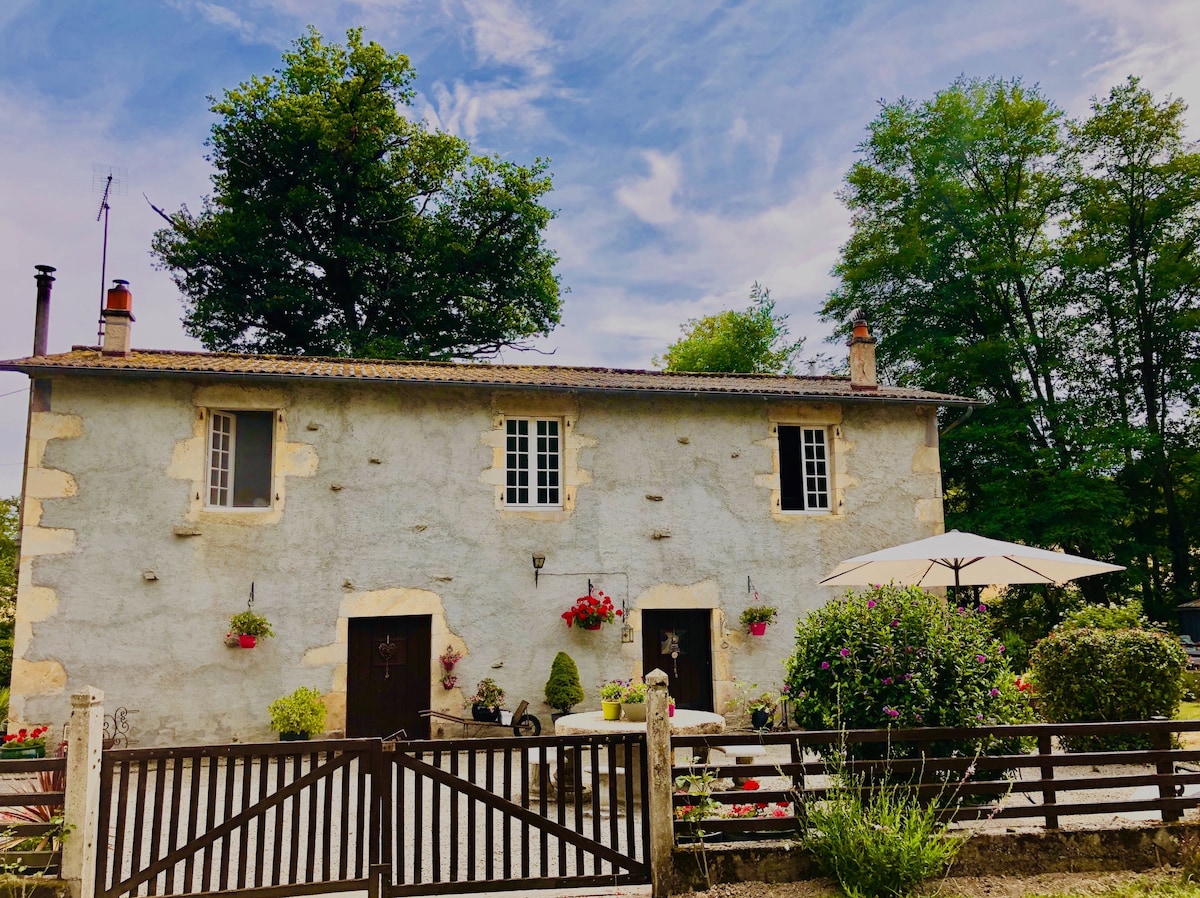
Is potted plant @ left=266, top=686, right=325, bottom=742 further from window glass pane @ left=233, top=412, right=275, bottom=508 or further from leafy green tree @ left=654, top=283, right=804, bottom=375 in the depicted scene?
leafy green tree @ left=654, top=283, right=804, bottom=375

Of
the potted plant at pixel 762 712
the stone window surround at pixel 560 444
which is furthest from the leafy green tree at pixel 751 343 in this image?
the potted plant at pixel 762 712

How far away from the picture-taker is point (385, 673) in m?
10.9

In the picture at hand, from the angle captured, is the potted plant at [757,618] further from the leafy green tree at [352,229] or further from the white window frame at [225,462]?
the leafy green tree at [352,229]

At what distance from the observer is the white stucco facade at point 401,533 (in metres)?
10.0

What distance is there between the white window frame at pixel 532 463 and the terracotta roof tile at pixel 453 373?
27.4 inches

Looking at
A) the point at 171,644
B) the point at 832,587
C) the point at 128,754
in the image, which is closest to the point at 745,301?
the point at 832,587

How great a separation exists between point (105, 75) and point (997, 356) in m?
18.1

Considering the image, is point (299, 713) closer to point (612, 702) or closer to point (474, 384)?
point (612, 702)

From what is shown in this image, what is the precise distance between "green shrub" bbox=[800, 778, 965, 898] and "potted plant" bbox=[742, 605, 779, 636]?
19.4 feet

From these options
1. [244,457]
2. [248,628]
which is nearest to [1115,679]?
[248,628]

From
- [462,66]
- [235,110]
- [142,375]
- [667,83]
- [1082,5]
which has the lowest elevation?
[142,375]

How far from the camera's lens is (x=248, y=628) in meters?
10.2

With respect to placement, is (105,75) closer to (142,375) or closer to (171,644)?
(142,375)

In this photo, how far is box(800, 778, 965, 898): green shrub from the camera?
5.16m
